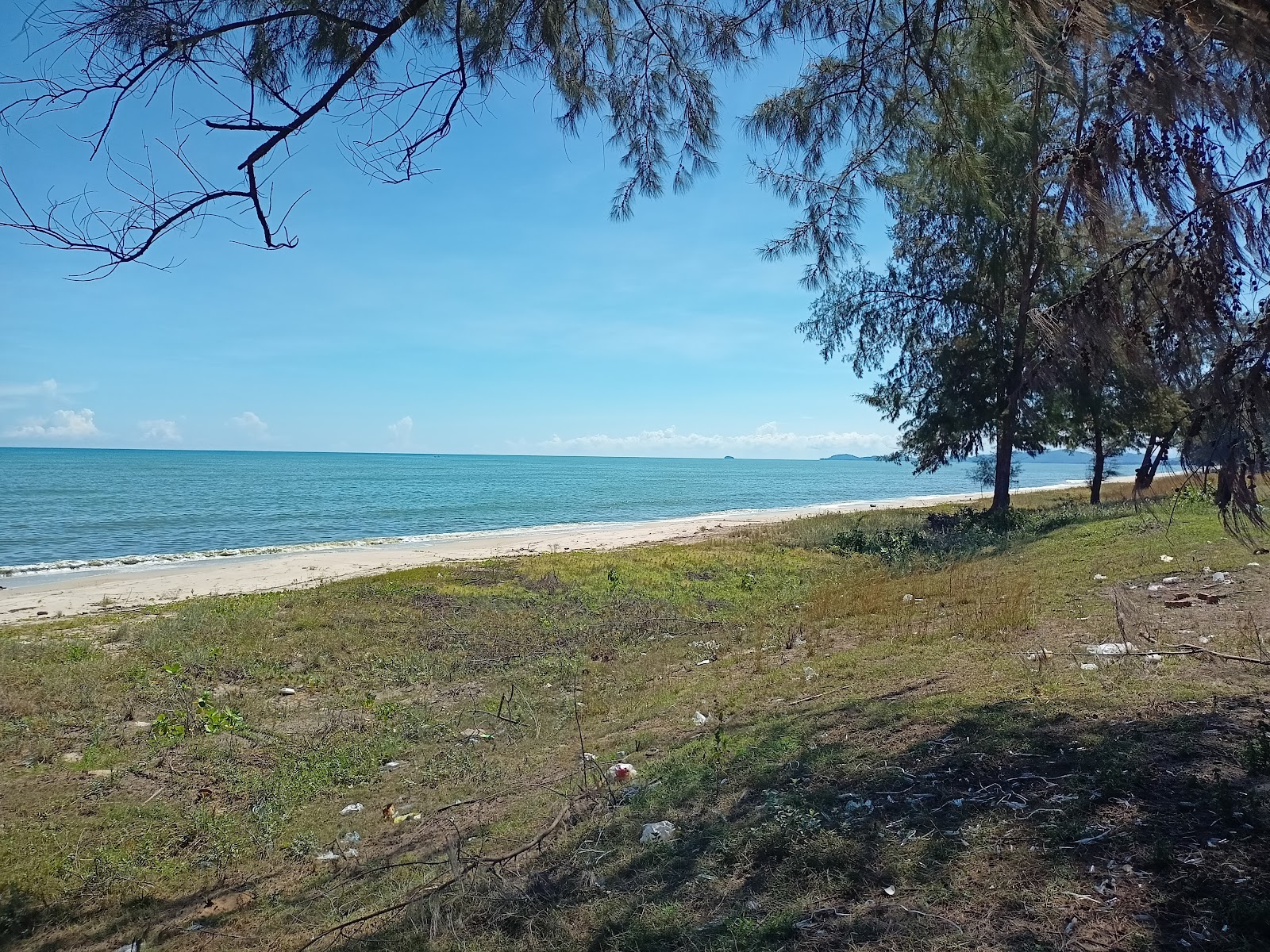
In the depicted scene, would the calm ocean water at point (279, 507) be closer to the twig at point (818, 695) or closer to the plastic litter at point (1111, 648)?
the twig at point (818, 695)

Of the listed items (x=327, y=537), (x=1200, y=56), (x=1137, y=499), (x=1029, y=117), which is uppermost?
(x=1029, y=117)

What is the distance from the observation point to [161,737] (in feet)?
22.9

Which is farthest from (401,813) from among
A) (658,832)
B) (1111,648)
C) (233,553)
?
(233,553)

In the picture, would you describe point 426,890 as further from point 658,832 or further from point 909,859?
point 909,859

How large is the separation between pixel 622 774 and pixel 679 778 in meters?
0.51

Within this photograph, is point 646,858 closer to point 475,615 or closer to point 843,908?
point 843,908

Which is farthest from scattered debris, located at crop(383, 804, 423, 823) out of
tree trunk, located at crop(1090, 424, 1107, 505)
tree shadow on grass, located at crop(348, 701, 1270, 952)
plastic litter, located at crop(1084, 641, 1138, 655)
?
tree trunk, located at crop(1090, 424, 1107, 505)

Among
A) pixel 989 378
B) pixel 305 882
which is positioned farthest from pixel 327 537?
pixel 305 882

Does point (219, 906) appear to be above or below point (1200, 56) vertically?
below

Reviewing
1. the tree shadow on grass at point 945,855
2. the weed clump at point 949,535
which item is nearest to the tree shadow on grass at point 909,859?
the tree shadow on grass at point 945,855

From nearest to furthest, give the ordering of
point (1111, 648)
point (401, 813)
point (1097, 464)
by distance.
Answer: point (401, 813) → point (1111, 648) → point (1097, 464)

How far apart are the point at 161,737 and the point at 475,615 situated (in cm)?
531

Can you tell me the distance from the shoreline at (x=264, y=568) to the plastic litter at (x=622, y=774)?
1321cm

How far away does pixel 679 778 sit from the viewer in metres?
4.59
